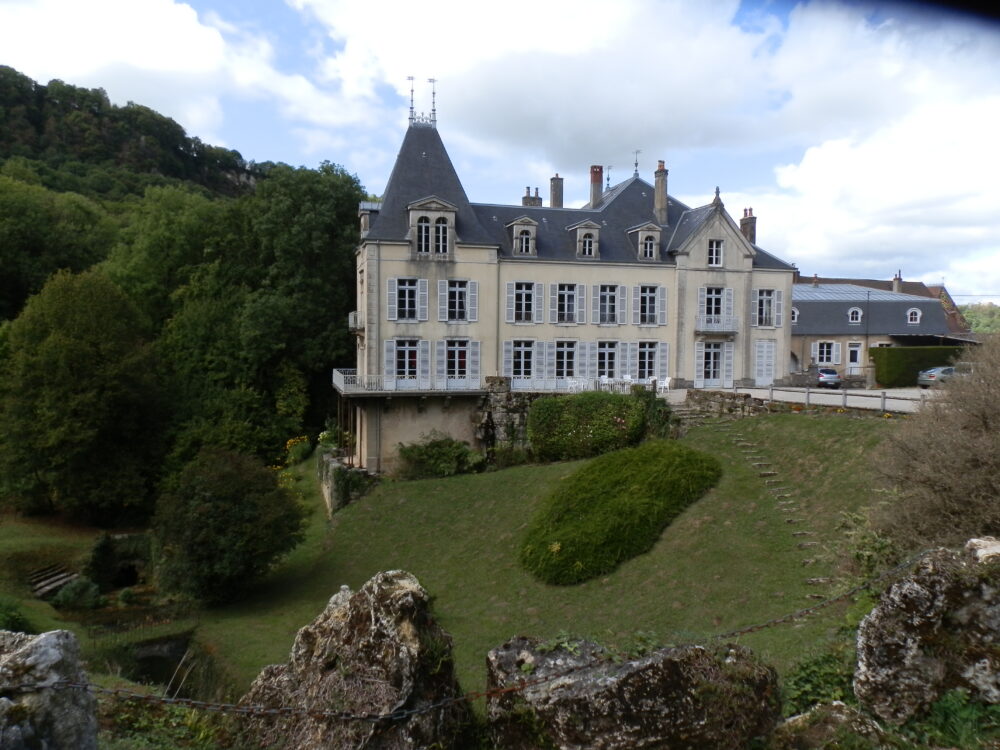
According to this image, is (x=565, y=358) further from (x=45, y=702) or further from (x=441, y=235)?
(x=45, y=702)

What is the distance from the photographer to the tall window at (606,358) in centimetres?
2906

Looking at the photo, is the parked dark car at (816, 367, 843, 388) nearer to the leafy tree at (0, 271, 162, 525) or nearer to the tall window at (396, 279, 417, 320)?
the tall window at (396, 279, 417, 320)

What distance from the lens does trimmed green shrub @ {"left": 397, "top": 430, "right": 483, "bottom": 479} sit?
2606 cm

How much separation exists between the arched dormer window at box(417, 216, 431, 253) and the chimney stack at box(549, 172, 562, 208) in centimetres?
824

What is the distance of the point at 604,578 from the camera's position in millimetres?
16031

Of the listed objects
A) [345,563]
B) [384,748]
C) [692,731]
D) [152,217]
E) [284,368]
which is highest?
[152,217]

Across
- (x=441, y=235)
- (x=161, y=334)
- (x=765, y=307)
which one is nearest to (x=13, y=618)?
(x=441, y=235)

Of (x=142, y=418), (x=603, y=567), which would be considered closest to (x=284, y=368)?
(x=142, y=418)

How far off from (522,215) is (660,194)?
600 cm

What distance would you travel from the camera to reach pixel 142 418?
29.9 m

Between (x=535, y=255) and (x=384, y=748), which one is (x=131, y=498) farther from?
(x=384, y=748)

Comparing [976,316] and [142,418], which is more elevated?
[976,316]

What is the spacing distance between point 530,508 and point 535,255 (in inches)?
437

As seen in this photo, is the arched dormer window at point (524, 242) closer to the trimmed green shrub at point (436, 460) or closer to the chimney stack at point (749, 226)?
the trimmed green shrub at point (436, 460)
